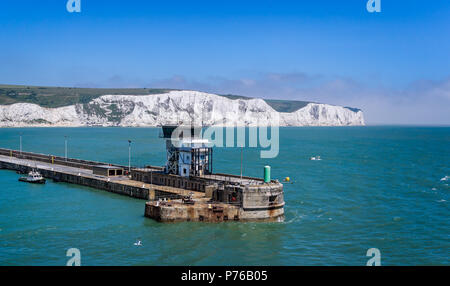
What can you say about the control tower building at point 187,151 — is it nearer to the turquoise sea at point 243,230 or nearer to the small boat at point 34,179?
the turquoise sea at point 243,230

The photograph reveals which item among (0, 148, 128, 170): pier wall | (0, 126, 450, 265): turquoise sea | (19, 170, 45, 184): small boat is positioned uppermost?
(0, 148, 128, 170): pier wall

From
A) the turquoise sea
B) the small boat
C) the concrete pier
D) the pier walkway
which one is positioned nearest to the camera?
the turquoise sea

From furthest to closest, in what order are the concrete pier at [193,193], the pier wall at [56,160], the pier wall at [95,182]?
the pier wall at [56,160] → the pier wall at [95,182] → the concrete pier at [193,193]

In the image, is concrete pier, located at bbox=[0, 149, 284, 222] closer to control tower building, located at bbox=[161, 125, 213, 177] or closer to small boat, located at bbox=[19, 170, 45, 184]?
control tower building, located at bbox=[161, 125, 213, 177]

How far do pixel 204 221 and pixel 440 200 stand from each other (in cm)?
3189

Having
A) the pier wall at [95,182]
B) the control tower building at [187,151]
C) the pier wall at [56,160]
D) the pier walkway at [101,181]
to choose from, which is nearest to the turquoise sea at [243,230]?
the pier wall at [95,182]

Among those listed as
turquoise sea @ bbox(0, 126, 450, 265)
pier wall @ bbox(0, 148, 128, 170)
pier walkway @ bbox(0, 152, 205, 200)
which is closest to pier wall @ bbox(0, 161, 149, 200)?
pier walkway @ bbox(0, 152, 205, 200)

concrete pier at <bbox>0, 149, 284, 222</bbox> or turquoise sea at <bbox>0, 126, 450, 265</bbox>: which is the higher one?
concrete pier at <bbox>0, 149, 284, 222</bbox>

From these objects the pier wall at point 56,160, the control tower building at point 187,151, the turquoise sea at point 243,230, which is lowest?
the turquoise sea at point 243,230

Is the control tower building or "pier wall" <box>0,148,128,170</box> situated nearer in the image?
the control tower building

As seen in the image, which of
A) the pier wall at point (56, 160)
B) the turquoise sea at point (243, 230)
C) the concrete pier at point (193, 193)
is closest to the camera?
the turquoise sea at point (243, 230)

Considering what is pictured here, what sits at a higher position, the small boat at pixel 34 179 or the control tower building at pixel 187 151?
the control tower building at pixel 187 151
